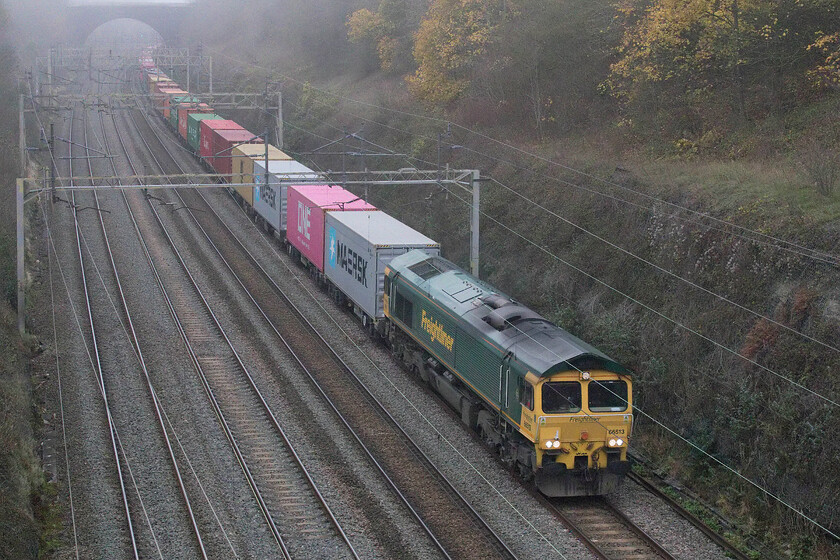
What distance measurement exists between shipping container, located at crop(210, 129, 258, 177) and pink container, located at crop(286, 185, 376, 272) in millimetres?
9793

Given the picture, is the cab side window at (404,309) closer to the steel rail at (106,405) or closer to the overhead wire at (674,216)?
the overhead wire at (674,216)

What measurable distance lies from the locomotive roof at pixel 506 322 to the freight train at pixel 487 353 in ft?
0.09

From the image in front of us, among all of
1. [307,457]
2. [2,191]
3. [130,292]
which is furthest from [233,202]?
[307,457]

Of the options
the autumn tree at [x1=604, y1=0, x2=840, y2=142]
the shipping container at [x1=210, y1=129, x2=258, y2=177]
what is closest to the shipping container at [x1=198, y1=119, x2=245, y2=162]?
the shipping container at [x1=210, y1=129, x2=258, y2=177]

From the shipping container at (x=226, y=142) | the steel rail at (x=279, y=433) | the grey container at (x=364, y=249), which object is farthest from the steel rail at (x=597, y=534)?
the shipping container at (x=226, y=142)

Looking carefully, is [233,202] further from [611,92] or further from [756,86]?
[756,86]

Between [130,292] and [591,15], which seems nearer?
[130,292]

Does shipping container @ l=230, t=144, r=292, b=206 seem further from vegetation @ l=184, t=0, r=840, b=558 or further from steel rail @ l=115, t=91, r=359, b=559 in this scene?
steel rail @ l=115, t=91, r=359, b=559

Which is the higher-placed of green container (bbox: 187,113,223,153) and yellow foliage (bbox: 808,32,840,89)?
yellow foliage (bbox: 808,32,840,89)

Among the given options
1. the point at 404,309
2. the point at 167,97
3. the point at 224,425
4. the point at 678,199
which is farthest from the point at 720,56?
the point at 167,97

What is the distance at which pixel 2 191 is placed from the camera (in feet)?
113

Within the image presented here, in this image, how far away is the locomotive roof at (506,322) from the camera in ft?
50.0

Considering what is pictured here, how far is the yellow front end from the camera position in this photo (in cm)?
1508

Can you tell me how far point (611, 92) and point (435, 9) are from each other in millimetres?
12888
